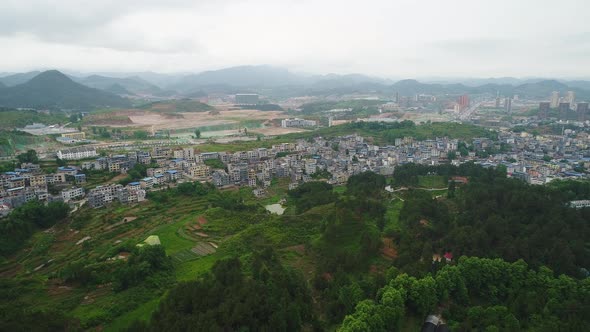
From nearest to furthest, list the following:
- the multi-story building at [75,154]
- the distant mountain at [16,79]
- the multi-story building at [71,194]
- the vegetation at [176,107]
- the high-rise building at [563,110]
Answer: the multi-story building at [71,194] < the multi-story building at [75,154] < the high-rise building at [563,110] < the vegetation at [176,107] < the distant mountain at [16,79]

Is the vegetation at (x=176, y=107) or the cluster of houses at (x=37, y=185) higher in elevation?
the vegetation at (x=176, y=107)

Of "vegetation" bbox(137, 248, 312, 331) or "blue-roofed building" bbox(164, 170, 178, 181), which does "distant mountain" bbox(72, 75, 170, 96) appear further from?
"vegetation" bbox(137, 248, 312, 331)

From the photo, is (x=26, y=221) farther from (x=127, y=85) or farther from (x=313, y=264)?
(x=127, y=85)

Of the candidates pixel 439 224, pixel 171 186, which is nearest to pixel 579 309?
pixel 439 224

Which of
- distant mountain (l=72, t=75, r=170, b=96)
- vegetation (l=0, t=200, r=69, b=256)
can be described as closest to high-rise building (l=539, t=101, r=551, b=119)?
vegetation (l=0, t=200, r=69, b=256)

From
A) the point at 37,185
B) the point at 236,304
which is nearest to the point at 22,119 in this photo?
the point at 37,185

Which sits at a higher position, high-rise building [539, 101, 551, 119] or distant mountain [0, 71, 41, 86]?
distant mountain [0, 71, 41, 86]

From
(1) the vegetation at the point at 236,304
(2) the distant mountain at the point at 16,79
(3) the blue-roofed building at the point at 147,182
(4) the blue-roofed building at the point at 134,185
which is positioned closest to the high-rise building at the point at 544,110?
(3) the blue-roofed building at the point at 147,182

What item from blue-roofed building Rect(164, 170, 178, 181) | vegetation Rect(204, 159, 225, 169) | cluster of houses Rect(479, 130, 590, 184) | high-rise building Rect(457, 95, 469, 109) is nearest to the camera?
blue-roofed building Rect(164, 170, 178, 181)

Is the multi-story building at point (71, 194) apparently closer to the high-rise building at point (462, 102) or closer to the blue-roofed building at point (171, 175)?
the blue-roofed building at point (171, 175)
